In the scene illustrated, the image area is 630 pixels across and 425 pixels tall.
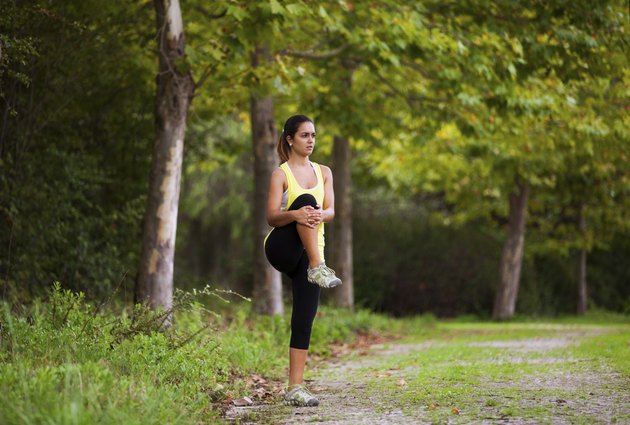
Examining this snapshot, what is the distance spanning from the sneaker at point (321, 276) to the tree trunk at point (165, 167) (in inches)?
135

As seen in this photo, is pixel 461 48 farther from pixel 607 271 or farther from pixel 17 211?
pixel 607 271

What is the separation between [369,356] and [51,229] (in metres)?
4.78

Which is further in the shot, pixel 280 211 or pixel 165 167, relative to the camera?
pixel 165 167

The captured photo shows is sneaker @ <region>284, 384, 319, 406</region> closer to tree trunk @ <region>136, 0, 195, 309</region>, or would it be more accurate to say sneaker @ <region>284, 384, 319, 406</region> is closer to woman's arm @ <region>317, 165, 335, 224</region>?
woman's arm @ <region>317, 165, 335, 224</region>

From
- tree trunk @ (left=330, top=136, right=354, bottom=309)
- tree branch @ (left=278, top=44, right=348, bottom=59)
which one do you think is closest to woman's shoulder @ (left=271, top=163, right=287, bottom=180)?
tree branch @ (left=278, top=44, right=348, bottom=59)

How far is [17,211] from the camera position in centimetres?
1124

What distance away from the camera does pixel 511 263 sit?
22344 mm

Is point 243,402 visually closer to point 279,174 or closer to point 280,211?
point 280,211

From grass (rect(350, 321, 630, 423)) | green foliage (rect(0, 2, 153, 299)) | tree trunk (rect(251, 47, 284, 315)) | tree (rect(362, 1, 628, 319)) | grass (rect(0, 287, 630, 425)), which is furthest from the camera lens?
A: tree trunk (rect(251, 47, 284, 315))

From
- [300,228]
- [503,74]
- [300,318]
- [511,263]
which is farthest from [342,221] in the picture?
[300,228]

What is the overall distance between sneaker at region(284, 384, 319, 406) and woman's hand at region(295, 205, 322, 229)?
4.00 ft

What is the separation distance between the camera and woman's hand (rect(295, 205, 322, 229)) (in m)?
6.04

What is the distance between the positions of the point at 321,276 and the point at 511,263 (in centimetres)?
1707

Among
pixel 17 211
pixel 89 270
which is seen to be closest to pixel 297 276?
pixel 17 211
